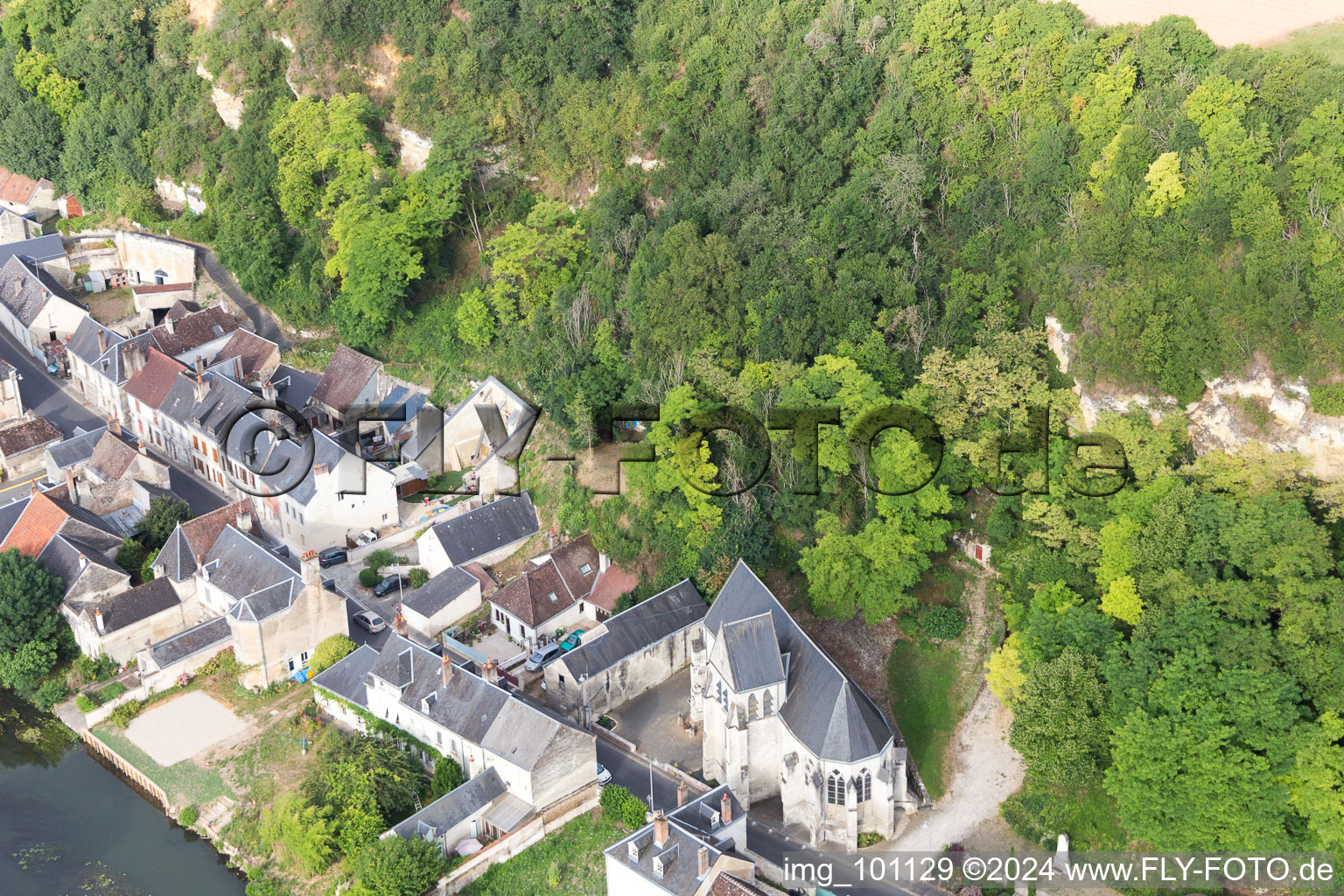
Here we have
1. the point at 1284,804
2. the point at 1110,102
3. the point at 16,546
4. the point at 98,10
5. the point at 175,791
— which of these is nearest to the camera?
the point at 1284,804

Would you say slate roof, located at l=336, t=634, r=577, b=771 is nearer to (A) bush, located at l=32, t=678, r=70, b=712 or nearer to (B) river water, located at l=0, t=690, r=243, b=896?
(B) river water, located at l=0, t=690, r=243, b=896

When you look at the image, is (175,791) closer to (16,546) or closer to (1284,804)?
(16,546)

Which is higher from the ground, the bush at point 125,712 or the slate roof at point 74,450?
the slate roof at point 74,450

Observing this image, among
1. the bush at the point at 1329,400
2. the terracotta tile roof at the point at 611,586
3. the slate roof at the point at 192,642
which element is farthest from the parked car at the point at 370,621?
the bush at the point at 1329,400

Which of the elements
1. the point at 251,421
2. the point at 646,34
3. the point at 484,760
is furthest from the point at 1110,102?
the point at 251,421

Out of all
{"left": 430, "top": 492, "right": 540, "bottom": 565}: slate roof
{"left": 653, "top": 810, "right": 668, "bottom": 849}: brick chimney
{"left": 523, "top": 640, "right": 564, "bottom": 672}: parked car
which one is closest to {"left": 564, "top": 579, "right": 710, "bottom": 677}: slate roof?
{"left": 523, "top": 640, "right": 564, "bottom": 672}: parked car

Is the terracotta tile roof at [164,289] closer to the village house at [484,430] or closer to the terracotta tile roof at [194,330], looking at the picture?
the terracotta tile roof at [194,330]
